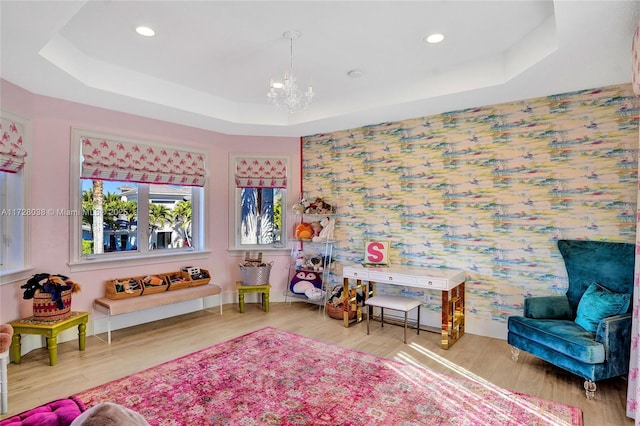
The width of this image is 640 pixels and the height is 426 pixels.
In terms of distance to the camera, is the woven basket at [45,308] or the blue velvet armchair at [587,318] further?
the woven basket at [45,308]

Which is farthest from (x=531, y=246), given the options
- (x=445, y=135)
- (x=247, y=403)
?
(x=247, y=403)

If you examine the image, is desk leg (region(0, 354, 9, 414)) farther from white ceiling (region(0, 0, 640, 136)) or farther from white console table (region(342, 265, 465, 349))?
white console table (region(342, 265, 465, 349))

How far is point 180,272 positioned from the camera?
4.76 meters

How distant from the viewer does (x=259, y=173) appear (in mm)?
5438

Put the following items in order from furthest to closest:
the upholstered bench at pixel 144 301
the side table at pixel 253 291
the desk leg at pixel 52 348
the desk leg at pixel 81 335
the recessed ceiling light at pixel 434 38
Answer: the side table at pixel 253 291
the upholstered bench at pixel 144 301
the desk leg at pixel 81 335
the desk leg at pixel 52 348
the recessed ceiling light at pixel 434 38

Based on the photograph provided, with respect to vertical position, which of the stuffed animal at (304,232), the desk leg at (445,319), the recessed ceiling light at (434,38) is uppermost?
the recessed ceiling light at (434,38)

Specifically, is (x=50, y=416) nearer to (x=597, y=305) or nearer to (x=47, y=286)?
(x=47, y=286)

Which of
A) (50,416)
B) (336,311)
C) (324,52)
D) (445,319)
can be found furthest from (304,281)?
(50,416)

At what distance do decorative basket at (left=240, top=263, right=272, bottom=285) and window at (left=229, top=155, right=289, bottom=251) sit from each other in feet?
1.64

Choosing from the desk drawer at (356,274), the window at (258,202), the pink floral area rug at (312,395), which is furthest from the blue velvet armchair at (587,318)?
the window at (258,202)

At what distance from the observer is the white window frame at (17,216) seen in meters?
3.44

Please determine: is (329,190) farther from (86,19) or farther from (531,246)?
(86,19)

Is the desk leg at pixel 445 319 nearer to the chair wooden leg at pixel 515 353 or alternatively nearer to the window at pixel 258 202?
the chair wooden leg at pixel 515 353

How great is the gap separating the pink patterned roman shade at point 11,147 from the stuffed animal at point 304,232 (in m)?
3.21
